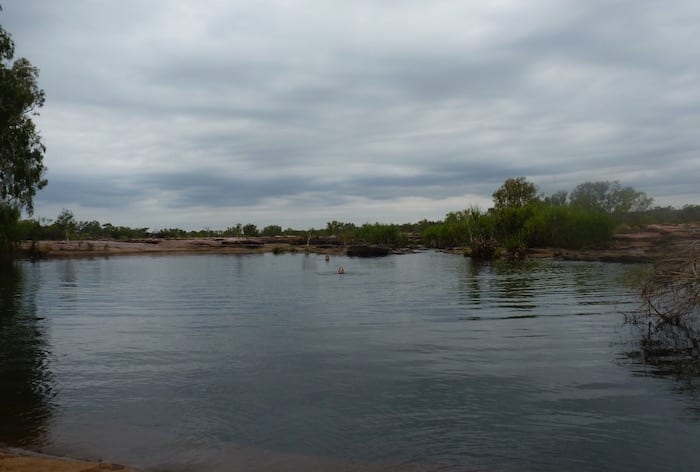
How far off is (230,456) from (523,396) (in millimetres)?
7954

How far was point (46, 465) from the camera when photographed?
861 cm

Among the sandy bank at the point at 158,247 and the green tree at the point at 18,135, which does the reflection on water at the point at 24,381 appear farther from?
the sandy bank at the point at 158,247

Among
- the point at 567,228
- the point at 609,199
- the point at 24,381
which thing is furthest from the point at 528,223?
the point at 24,381

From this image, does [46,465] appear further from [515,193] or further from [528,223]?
[515,193]

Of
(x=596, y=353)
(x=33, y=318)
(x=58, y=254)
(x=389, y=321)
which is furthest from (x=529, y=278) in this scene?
(x=58, y=254)

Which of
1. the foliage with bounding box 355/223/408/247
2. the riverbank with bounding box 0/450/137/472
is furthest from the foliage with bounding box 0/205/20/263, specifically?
the foliage with bounding box 355/223/408/247

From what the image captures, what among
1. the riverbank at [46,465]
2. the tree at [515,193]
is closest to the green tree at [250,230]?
the tree at [515,193]

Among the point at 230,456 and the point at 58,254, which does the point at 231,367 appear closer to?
the point at 230,456

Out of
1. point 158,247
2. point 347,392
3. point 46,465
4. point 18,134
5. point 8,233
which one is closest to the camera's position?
point 46,465

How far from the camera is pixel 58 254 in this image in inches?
4419

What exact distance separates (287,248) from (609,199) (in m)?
88.3

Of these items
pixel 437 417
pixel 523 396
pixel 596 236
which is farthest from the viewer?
pixel 596 236

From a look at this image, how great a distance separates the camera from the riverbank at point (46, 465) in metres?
8.38

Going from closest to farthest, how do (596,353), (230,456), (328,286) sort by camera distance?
(230,456)
(596,353)
(328,286)
